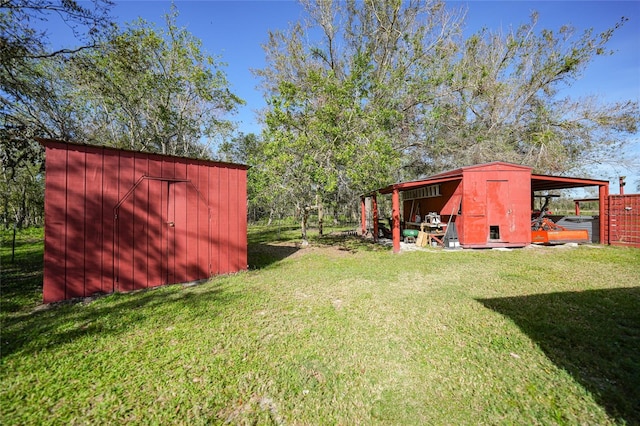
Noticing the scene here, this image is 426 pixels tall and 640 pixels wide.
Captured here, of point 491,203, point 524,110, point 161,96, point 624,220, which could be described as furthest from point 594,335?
point 524,110

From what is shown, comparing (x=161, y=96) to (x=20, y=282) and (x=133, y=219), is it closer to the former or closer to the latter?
(x=20, y=282)

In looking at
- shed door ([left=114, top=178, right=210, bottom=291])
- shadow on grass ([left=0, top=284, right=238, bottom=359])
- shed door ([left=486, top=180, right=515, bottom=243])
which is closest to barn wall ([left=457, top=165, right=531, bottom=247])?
shed door ([left=486, top=180, right=515, bottom=243])

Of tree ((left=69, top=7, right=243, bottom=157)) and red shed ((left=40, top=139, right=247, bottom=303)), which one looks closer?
red shed ((left=40, top=139, right=247, bottom=303))

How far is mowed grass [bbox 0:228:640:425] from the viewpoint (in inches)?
83.9

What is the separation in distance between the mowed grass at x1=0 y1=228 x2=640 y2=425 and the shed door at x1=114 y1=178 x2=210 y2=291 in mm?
470

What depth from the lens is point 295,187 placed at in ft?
34.1

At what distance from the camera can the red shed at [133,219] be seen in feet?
15.0

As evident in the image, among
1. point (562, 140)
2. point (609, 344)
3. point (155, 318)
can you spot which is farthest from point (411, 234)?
point (562, 140)

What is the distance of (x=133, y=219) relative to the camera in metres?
5.21

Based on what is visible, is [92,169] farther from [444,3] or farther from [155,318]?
[444,3]

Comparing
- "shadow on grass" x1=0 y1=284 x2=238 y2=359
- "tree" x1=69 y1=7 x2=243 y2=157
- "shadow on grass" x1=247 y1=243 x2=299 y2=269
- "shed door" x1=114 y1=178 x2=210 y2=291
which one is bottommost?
"shadow on grass" x1=0 y1=284 x2=238 y2=359

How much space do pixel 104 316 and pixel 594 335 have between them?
6.82 m

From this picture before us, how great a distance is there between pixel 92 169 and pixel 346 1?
19.1 meters

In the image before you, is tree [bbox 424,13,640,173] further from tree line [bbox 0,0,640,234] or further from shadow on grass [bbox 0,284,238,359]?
shadow on grass [bbox 0,284,238,359]
